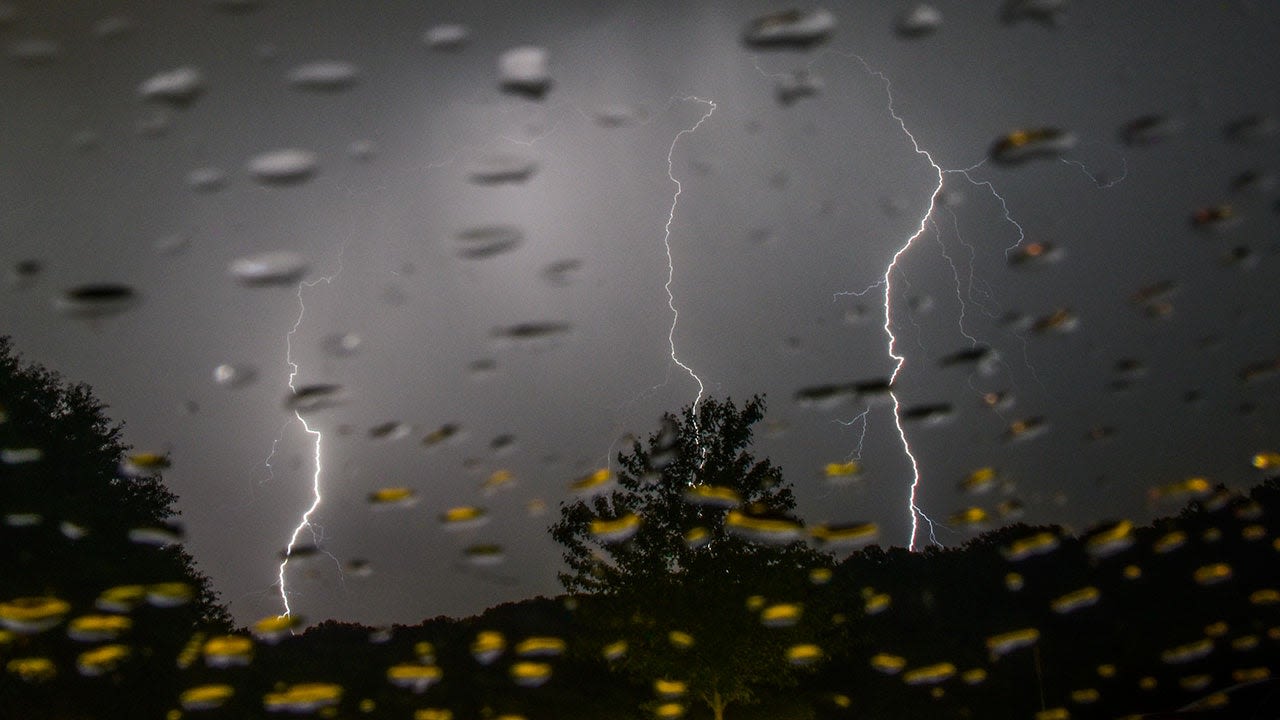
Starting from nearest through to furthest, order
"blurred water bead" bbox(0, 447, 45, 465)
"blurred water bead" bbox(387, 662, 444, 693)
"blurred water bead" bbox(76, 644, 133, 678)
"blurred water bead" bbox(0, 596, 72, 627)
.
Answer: "blurred water bead" bbox(0, 596, 72, 627)
"blurred water bead" bbox(76, 644, 133, 678)
"blurred water bead" bbox(0, 447, 45, 465)
"blurred water bead" bbox(387, 662, 444, 693)

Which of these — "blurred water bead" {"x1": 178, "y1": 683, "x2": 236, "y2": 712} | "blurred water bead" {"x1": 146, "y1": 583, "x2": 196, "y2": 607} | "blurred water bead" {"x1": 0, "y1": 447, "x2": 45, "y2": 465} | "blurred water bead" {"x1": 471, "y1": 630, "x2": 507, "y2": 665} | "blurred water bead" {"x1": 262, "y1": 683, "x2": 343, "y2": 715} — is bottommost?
"blurred water bead" {"x1": 262, "y1": 683, "x2": 343, "y2": 715}

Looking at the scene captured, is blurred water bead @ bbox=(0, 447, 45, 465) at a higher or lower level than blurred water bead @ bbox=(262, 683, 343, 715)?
higher

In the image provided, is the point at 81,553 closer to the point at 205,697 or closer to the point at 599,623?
the point at 205,697

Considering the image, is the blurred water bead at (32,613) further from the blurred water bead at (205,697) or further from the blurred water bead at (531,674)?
the blurred water bead at (531,674)

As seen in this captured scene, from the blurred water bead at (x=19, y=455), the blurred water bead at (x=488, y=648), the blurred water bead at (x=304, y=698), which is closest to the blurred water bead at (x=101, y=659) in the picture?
the blurred water bead at (x=19, y=455)

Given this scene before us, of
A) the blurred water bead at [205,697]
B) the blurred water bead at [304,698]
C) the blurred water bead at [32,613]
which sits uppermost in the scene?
the blurred water bead at [32,613]

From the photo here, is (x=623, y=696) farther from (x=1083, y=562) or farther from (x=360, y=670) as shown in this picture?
(x=1083, y=562)

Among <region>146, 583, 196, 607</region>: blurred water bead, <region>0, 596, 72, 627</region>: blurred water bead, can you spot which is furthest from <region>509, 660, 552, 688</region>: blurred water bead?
<region>0, 596, 72, 627</region>: blurred water bead

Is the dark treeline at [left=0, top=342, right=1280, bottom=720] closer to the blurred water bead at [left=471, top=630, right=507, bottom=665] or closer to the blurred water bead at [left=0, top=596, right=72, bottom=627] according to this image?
the blurred water bead at [left=0, top=596, right=72, bottom=627]

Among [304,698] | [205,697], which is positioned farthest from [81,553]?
[304,698]
